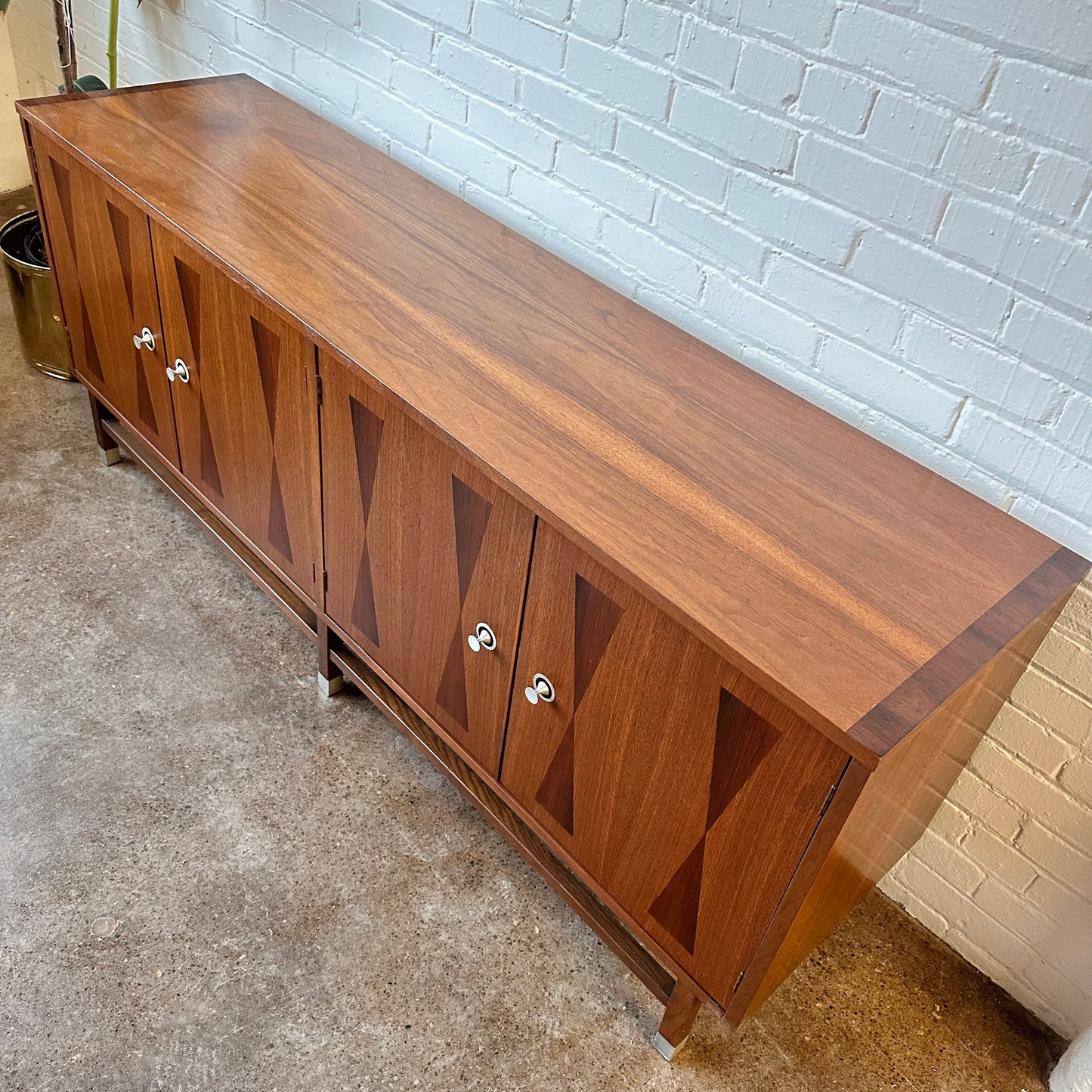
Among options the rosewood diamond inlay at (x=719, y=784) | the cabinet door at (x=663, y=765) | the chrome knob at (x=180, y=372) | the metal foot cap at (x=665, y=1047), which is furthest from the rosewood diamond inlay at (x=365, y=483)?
the metal foot cap at (x=665, y=1047)

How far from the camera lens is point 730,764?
1169mm

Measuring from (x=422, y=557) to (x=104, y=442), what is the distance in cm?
122

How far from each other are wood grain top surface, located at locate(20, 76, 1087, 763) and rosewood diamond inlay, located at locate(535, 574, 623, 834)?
90mm

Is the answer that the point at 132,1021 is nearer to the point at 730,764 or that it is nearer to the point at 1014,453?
the point at 730,764

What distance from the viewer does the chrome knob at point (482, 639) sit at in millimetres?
1440

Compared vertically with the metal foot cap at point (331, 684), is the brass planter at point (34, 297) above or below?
above

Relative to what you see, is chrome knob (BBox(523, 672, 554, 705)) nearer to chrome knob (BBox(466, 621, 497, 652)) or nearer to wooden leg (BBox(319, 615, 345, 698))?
chrome knob (BBox(466, 621, 497, 652))

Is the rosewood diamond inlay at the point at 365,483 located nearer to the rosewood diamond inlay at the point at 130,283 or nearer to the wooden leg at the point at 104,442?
the rosewood diamond inlay at the point at 130,283

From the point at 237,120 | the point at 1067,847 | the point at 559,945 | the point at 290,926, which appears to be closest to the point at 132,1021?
the point at 290,926

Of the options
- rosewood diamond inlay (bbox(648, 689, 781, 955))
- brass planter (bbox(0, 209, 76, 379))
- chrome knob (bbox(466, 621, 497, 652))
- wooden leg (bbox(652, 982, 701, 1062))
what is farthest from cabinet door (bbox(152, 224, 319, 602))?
wooden leg (bbox(652, 982, 701, 1062))

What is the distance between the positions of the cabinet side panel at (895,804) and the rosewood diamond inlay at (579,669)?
1.13ft

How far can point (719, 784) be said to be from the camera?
3.92 feet

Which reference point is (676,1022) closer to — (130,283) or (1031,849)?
(1031,849)

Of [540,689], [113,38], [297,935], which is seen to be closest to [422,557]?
[540,689]
